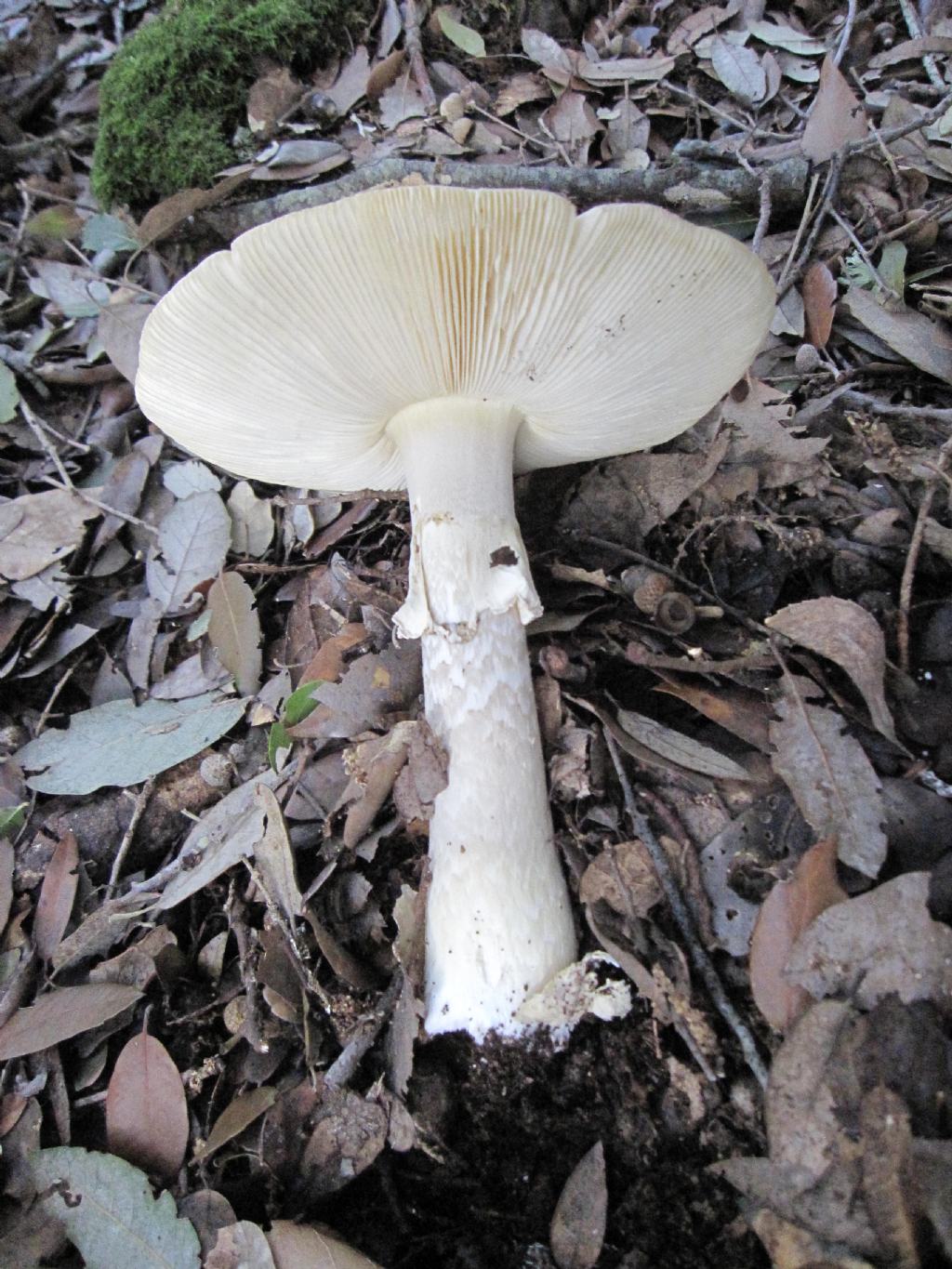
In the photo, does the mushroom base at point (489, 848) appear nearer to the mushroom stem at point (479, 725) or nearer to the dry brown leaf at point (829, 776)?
the mushroom stem at point (479, 725)

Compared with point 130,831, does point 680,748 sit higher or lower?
higher

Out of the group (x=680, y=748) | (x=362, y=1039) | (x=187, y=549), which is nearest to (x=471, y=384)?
(x=680, y=748)

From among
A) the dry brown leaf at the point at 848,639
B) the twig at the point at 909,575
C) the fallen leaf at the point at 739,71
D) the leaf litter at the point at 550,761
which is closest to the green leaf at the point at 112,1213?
the leaf litter at the point at 550,761

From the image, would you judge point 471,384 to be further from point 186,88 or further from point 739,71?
point 739,71

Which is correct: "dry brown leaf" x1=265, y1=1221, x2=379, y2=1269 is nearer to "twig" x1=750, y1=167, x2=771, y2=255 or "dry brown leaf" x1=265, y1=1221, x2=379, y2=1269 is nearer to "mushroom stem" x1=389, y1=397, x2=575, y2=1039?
"mushroom stem" x1=389, y1=397, x2=575, y2=1039

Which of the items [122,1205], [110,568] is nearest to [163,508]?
[110,568]

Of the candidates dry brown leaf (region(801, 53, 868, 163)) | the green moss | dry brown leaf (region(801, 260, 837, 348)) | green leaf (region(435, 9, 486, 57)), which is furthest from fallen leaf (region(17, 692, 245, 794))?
green leaf (region(435, 9, 486, 57))
